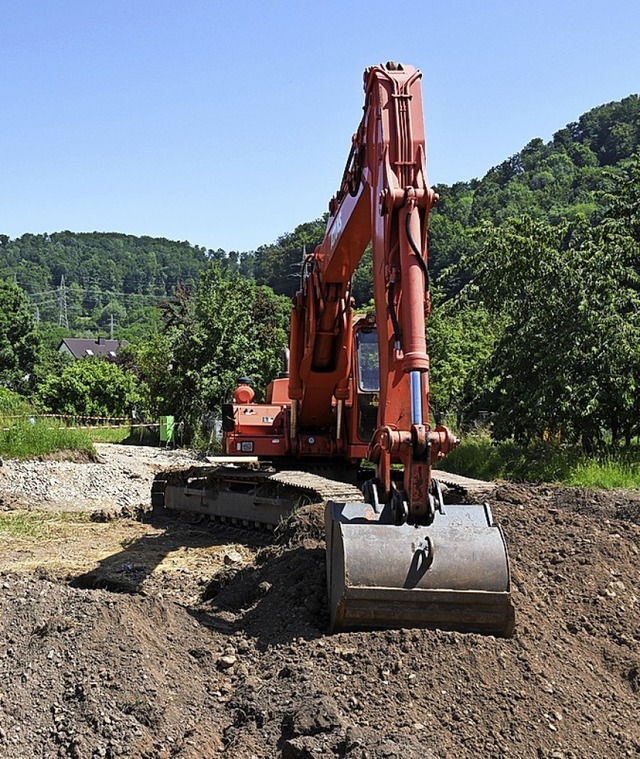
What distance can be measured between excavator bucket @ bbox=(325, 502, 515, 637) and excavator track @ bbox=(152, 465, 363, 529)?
3484 mm

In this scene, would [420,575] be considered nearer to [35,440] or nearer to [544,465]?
[544,465]

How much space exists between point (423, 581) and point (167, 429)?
2460 cm

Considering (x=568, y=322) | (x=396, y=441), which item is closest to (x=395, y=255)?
(x=396, y=441)

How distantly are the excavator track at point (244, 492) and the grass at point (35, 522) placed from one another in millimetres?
1422

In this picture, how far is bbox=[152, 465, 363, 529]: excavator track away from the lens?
9.99 metres

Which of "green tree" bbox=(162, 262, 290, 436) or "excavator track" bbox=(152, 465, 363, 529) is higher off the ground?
"green tree" bbox=(162, 262, 290, 436)

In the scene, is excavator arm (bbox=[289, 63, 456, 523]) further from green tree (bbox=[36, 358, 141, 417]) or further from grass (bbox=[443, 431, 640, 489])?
green tree (bbox=[36, 358, 141, 417])

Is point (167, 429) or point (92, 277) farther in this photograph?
point (92, 277)

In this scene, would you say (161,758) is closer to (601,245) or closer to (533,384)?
(533,384)

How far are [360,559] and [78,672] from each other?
1.85 metres

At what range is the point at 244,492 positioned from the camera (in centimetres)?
1159

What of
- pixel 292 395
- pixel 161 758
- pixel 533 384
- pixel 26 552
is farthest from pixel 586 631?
pixel 533 384

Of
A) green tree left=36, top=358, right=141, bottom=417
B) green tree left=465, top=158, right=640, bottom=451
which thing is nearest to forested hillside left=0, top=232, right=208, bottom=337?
green tree left=36, top=358, right=141, bottom=417

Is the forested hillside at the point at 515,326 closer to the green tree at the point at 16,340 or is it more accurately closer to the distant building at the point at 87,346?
the green tree at the point at 16,340
